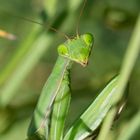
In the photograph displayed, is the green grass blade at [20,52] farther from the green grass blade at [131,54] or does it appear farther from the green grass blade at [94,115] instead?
the green grass blade at [131,54]

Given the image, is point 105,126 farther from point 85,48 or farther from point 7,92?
point 7,92

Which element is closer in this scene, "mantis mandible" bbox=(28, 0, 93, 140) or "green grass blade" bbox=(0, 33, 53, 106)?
"mantis mandible" bbox=(28, 0, 93, 140)

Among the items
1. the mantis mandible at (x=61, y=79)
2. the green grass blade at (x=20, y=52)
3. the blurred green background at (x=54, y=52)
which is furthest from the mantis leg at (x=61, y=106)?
the green grass blade at (x=20, y=52)

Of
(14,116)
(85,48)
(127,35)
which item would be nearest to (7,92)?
(14,116)

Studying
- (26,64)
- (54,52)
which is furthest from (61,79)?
(54,52)

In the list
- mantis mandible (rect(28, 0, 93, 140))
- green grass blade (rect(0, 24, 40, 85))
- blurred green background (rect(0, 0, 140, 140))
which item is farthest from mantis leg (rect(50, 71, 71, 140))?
green grass blade (rect(0, 24, 40, 85))

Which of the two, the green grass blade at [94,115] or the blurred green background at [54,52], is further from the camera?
the blurred green background at [54,52]

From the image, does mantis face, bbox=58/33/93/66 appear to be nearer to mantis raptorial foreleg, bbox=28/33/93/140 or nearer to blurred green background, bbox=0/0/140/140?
mantis raptorial foreleg, bbox=28/33/93/140
